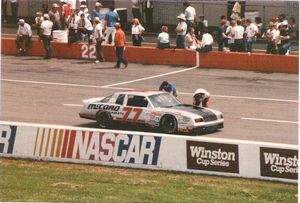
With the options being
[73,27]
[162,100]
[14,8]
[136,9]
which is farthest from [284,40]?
[14,8]

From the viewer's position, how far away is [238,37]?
33375 millimetres

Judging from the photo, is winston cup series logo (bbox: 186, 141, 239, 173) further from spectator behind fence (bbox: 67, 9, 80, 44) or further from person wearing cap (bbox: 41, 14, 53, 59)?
spectator behind fence (bbox: 67, 9, 80, 44)

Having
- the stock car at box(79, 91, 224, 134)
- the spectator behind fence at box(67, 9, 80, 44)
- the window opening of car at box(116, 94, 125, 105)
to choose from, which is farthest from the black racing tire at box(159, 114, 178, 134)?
the spectator behind fence at box(67, 9, 80, 44)

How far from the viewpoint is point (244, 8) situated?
36.8 metres

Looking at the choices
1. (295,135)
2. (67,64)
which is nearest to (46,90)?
(67,64)

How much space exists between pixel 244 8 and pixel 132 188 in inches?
770

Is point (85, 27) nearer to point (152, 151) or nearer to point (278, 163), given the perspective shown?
point (152, 151)

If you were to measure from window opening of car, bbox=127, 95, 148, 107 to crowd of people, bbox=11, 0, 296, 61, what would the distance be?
9.20 metres

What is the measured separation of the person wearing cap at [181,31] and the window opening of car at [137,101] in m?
10.5

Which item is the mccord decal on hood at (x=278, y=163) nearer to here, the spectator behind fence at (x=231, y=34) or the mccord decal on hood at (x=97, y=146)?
the mccord decal on hood at (x=97, y=146)

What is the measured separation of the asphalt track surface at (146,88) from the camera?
2520cm

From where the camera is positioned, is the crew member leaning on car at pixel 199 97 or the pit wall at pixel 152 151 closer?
the pit wall at pixel 152 151

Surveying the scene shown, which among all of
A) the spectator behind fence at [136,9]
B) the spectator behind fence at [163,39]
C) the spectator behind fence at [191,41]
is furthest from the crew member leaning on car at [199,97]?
the spectator behind fence at [136,9]

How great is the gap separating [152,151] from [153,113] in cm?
314
